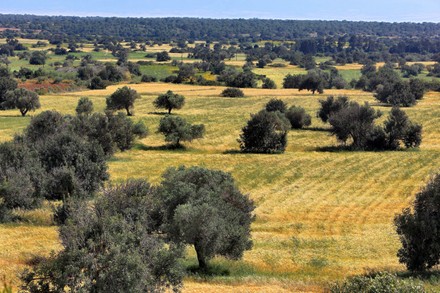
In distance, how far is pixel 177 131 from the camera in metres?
73.7

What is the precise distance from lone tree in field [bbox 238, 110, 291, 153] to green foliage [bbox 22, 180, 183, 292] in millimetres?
49698

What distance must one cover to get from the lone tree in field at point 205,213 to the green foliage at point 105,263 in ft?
16.4

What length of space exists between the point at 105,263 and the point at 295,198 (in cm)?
3195

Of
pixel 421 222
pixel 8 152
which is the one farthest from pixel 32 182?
pixel 421 222

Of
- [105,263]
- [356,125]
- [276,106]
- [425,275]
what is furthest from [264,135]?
[105,263]

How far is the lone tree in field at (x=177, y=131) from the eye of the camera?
240 feet

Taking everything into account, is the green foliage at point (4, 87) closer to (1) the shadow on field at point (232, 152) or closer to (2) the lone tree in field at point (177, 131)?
(2) the lone tree in field at point (177, 131)

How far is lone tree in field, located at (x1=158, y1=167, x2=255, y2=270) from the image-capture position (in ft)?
89.9

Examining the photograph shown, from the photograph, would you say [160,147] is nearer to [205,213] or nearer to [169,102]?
[169,102]

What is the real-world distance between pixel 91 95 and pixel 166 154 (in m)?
66.2

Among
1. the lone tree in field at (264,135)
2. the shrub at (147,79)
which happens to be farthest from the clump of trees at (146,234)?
the shrub at (147,79)

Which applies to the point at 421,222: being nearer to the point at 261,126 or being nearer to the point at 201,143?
the point at 261,126

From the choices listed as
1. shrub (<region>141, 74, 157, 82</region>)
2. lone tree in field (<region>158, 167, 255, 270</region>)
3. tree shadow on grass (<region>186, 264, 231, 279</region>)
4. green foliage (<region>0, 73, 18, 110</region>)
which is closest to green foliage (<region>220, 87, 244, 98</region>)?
shrub (<region>141, 74, 157, 82</region>)

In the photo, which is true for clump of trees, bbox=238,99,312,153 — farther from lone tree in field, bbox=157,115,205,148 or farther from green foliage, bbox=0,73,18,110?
green foliage, bbox=0,73,18,110
